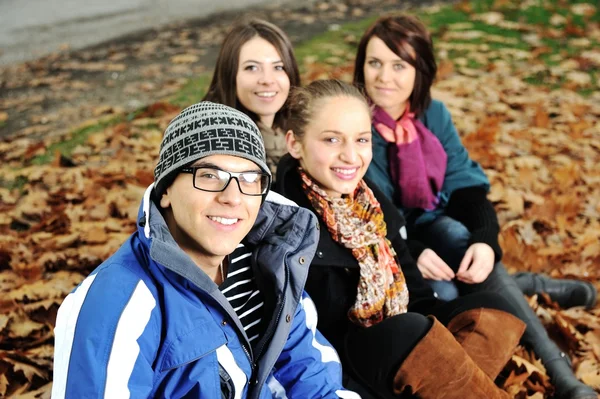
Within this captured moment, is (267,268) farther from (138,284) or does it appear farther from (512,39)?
(512,39)

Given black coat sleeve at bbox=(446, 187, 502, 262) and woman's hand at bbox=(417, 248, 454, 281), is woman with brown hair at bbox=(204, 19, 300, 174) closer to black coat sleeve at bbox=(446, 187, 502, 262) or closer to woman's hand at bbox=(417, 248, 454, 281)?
woman's hand at bbox=(417, 248, 454, 281)

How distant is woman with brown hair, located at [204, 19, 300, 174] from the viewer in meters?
3.28

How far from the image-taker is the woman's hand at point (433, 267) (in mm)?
3111

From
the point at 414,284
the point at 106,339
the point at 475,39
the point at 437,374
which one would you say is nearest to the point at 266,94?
the point at 414,284

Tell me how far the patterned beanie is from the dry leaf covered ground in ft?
4.61

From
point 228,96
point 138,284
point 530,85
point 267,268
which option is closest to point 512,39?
point 530,85

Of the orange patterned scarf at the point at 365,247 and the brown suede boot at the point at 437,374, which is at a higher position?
the orange patterned scarf at the point at 365,247

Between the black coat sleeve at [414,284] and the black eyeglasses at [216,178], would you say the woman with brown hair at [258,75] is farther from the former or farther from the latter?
the black eyeglasses at [216,178]

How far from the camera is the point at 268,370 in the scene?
6.67 ft

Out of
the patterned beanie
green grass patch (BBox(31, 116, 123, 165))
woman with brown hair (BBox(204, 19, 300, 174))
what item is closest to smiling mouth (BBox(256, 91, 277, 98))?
woman with brown hair (BBox(204, 19, 300, 174))

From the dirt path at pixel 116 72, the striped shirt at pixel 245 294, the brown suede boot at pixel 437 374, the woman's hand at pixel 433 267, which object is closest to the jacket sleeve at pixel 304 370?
the striped shirt at pixel 245 294

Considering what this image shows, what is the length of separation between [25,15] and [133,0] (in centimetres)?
184

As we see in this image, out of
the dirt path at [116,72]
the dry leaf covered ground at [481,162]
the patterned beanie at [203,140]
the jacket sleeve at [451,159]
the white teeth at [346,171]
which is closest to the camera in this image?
the patterned beanie at [203,140]

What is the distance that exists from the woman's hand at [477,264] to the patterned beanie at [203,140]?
5.19 feet
